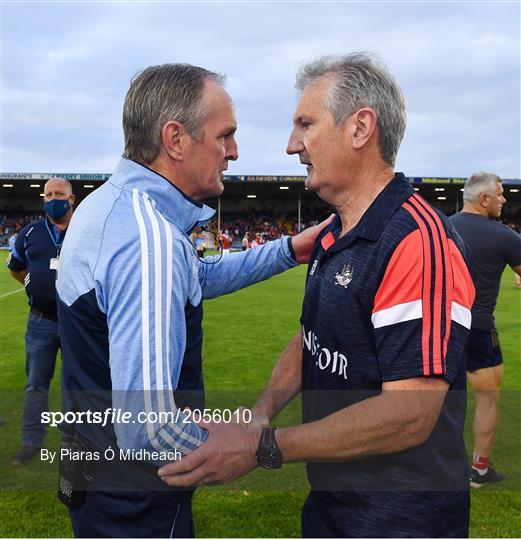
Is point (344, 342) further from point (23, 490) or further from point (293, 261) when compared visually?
point (23, 490)

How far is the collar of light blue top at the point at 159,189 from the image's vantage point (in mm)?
1865

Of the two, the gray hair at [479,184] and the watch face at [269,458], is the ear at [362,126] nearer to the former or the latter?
the watch face at [269,458]

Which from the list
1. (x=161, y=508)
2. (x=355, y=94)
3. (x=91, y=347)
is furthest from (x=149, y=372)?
(x=355, y=94)

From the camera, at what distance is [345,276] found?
1.76 metres

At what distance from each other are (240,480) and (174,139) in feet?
10.6

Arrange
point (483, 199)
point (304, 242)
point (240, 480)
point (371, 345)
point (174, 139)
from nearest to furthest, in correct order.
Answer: point (371, 345), point (174, 139), point (304, 242), point (240, 480), point (483, 199)

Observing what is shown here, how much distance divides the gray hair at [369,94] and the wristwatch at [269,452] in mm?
1021

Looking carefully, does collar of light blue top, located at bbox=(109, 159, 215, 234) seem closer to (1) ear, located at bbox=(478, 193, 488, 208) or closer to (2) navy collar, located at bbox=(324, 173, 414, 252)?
(2) navy collar, located at bbox=(324, 173, 414, 252)

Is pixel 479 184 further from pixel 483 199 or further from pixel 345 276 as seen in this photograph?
pixel 345 276

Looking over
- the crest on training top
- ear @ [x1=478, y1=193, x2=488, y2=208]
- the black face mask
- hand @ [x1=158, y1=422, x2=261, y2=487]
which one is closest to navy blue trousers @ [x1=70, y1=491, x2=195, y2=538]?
hand @ [x1=158, y1=422, x2=261, y2=487]

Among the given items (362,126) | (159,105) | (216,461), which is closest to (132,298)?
(216,461)

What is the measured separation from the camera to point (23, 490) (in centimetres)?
423

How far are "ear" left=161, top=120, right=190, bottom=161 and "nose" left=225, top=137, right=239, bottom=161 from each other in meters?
0.19

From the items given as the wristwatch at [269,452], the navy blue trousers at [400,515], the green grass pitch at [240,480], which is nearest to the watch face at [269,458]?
the wristwatch at [269,452]
